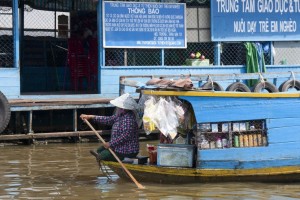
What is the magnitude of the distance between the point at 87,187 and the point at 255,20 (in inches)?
321

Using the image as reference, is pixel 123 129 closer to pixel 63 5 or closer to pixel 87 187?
pixel 87 187

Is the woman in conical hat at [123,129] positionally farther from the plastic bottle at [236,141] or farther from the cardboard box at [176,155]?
the plastic bottle at [236,141]

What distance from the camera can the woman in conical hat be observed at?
9.19 metres

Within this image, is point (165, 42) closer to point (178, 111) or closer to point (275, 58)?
point (275, 58)

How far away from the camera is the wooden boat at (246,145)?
8961mm

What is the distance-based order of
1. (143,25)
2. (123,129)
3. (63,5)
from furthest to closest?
1. (63,5)
2. (143,25)
3. (123,129)

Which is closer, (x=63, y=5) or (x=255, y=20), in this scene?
(x=255, y=20)

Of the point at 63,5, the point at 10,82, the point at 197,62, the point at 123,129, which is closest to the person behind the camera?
the point at 123,129

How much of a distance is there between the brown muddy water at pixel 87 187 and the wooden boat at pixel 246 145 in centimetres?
16

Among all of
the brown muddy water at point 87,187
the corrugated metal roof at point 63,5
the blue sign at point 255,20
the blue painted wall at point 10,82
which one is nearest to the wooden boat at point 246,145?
the brown muddy water at point 87,187

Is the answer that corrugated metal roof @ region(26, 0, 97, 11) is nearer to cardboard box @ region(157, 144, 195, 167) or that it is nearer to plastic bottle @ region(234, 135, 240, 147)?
cardboard box @ region(157, 144, 195, 167)

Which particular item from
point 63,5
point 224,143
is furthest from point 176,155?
point 63,5

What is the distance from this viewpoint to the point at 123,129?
917 cm

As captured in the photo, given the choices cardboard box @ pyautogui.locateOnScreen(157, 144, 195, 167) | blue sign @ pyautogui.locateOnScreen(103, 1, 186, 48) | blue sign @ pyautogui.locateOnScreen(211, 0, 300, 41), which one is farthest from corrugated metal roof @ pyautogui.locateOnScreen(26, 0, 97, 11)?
cardboard box @ pyautogui.locateOnScreen(157, 144, 195, 167)
